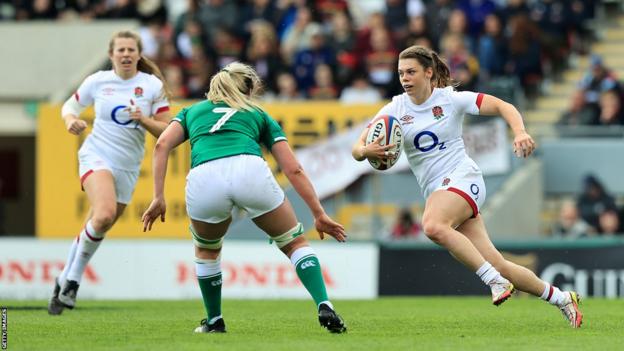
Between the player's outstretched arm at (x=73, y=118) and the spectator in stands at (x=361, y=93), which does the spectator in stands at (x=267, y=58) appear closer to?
the spectator in stands at (x=361, y=93)

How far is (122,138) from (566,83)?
36.8ft

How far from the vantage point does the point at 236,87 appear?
395 inches

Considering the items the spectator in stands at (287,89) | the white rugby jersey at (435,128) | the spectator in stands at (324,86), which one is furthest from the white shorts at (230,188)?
the spectator in stands at (287,89)

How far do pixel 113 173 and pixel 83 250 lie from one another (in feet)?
2.49

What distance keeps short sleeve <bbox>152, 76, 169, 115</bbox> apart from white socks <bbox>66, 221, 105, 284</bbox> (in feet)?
3.99

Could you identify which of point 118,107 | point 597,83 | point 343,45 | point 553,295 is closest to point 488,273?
point 553,295

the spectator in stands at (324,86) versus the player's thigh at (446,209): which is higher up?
the player's thigh at (446,209)

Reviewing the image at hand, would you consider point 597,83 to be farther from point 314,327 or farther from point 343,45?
point 314,327

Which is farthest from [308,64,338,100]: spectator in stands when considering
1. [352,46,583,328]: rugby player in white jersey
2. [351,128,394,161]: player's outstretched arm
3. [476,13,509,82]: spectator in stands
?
[351,128,394,161]: player's outstretched arm

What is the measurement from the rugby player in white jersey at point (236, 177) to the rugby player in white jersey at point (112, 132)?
3.17 m

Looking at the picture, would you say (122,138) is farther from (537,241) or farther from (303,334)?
(537,241)

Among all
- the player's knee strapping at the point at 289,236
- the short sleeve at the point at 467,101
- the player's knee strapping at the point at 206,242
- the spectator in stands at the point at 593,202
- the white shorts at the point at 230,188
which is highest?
the short sleeve at the point at 467,101

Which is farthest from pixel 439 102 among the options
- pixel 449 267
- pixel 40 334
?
pixel 449 267

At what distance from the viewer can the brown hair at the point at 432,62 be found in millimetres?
10992
